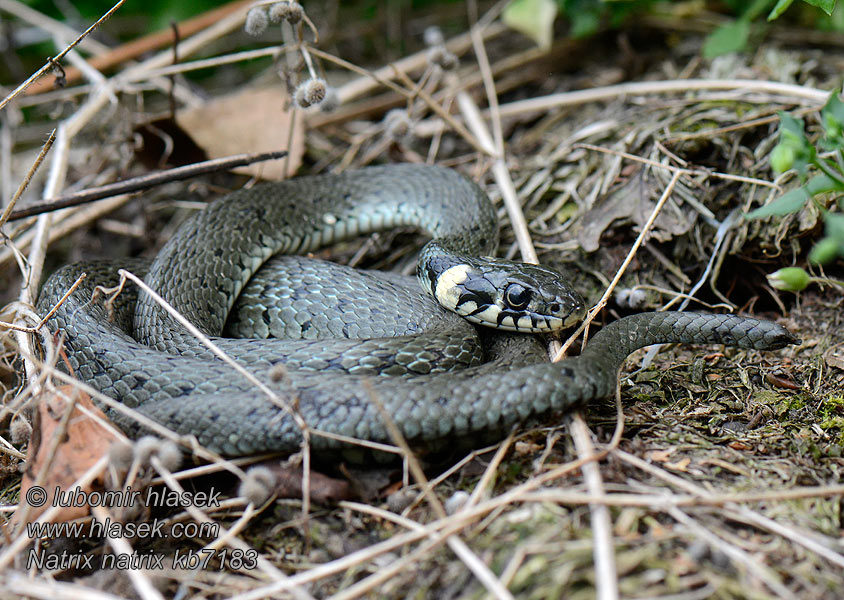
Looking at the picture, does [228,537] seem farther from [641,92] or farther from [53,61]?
[641,92]

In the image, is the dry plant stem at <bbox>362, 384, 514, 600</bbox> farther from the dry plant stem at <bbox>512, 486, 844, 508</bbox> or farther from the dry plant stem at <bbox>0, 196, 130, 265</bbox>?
the dry plant stem at <bbox>0, 196, 130, 265</bbox>

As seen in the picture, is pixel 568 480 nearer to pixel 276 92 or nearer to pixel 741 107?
pixel 741 107

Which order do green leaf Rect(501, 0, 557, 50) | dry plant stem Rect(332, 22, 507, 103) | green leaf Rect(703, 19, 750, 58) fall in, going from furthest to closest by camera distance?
dry plant stem Rect(332, 22, 507, 103), green leaf Rect(501, 0, 557, 50), green leaf Rect(703, 19, 750, 58)

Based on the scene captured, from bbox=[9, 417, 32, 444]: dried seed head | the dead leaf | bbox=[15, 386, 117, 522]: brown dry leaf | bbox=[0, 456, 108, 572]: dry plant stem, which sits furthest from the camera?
the dead leaf

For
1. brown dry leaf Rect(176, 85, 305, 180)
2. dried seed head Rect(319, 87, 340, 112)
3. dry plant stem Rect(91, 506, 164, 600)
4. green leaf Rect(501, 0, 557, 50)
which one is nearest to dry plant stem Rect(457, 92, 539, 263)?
green leaf Rect(501, 0, 557, 50)

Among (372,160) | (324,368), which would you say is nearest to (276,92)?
(372,160)

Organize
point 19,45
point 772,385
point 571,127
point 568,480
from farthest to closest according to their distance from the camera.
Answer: point 19,45 < point 571,127 < point 772,385 < point 568,480
